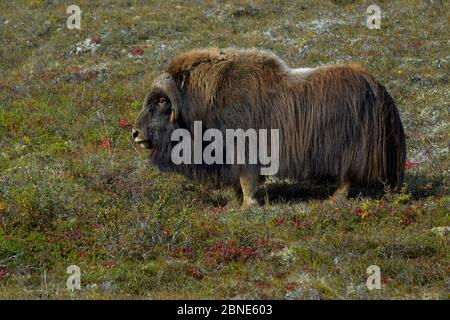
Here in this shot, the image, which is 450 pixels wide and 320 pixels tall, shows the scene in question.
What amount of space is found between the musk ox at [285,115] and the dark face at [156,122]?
1 centimetres

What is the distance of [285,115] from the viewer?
8812mm

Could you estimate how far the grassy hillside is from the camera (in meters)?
6.42

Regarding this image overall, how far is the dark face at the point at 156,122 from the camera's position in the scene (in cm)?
942

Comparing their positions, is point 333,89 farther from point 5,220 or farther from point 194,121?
point 5,220

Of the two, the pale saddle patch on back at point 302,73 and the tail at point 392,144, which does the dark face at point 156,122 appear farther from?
the tail at point 392,144

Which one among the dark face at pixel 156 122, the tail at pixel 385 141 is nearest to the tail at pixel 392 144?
the tail at pixel 385 141

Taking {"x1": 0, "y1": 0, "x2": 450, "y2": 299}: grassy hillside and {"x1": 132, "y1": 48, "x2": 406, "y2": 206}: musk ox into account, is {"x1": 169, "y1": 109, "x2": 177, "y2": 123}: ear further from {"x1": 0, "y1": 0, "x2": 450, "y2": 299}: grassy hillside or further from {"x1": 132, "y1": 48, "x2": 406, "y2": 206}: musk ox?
{"x1": 0, "y1": 0, "x2": 450, "y2": 299}: grassy hillside

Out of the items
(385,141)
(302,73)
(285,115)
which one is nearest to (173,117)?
(285,115)

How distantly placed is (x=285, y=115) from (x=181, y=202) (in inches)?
64.9

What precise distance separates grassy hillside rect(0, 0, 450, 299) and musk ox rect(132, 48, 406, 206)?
0.40m

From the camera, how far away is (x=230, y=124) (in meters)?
9.02

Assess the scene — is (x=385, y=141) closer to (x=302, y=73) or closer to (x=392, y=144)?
(x=392, y=144)
